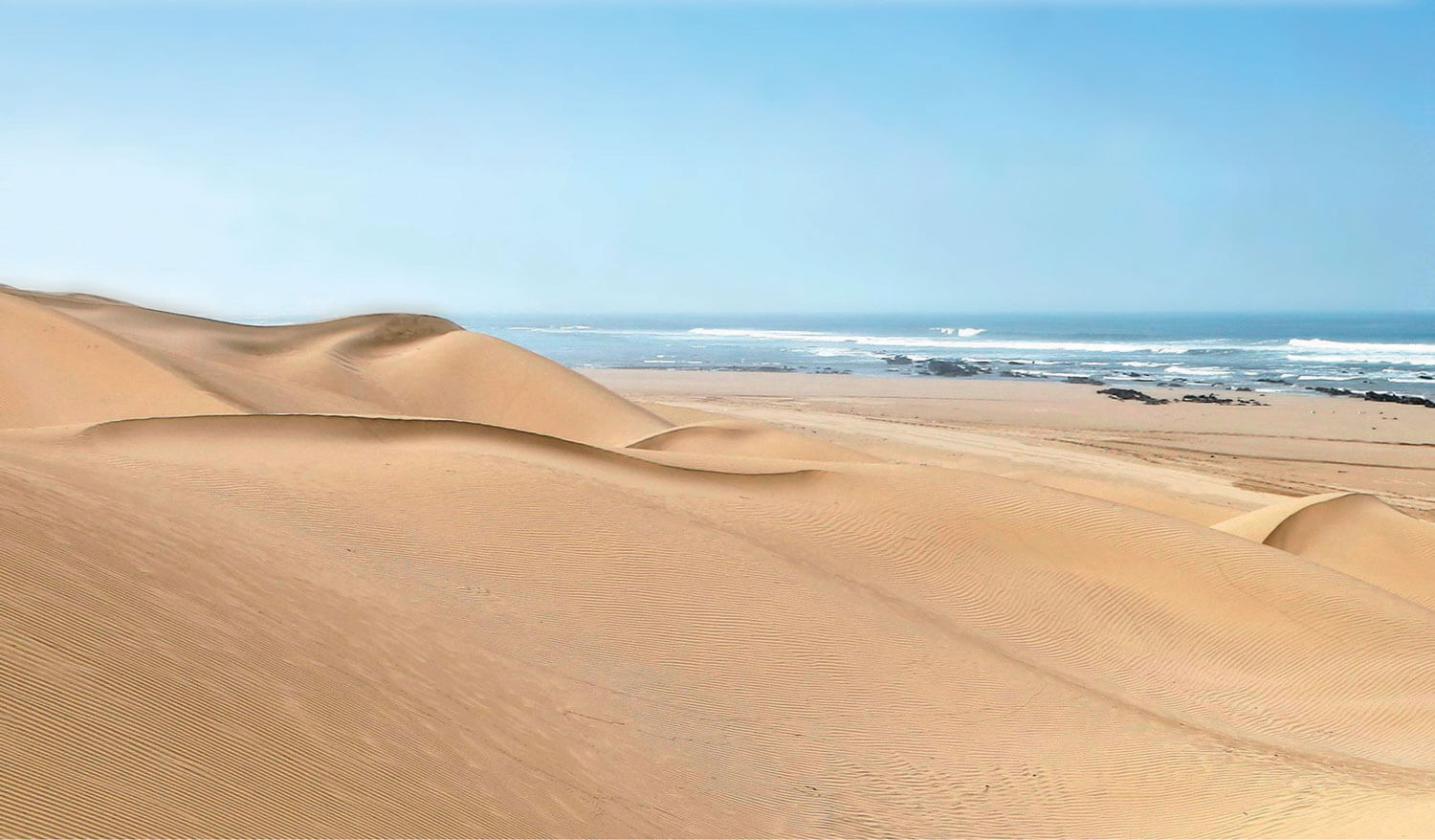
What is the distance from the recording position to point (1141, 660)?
39.5 feet

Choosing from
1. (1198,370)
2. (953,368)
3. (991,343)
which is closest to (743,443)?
(953,368)

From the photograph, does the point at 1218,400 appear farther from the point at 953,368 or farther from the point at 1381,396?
the point at 953,368

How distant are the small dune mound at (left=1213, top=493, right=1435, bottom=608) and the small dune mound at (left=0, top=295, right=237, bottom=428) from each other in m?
18.9

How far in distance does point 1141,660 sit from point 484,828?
9.20 metres

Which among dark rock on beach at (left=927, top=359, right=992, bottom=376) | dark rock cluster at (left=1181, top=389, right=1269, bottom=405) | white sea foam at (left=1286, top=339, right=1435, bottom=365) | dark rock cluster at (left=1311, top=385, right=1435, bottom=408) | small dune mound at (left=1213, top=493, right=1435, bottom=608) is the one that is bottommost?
small dune mound at (left=1213, top=493, right=1435, bottom=608)

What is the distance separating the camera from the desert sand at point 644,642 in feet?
16.9

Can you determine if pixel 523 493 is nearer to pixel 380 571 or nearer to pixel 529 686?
pixel 380 571

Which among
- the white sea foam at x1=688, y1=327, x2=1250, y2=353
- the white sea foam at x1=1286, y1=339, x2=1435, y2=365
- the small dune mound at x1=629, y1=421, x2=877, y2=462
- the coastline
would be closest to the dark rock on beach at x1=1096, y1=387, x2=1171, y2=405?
the coastline

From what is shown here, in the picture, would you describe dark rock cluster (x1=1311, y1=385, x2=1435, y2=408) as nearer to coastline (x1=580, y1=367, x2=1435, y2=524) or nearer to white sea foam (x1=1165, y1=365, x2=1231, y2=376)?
coastline (x1=580, y1=367, x2=1435, y2=524)

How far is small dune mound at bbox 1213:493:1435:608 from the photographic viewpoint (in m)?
17.2

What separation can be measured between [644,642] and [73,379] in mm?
17175

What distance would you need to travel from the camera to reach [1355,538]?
17.7 metres

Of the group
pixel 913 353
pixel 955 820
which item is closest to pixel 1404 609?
pixel 955 820

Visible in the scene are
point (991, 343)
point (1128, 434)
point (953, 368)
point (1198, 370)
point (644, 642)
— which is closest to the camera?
point (644, 642)
